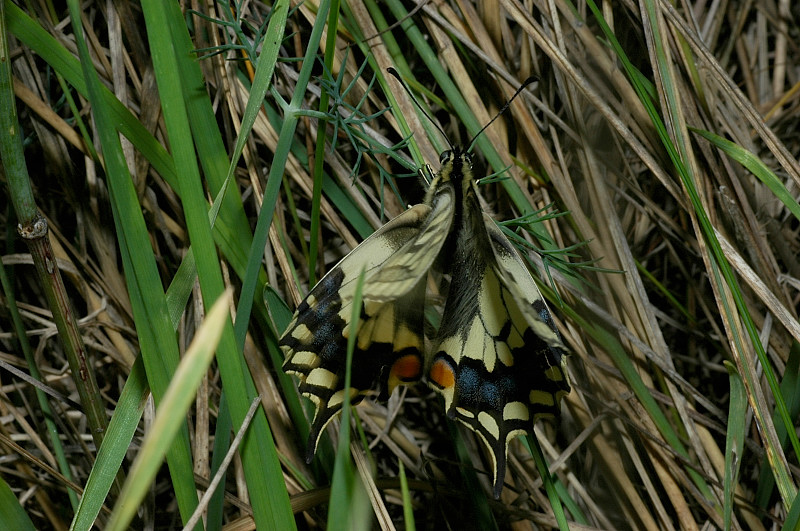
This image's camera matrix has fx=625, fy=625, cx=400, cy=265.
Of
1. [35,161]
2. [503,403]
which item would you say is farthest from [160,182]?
[503,403]

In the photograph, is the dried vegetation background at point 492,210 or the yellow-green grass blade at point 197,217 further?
the dried vegetation background at point 492,210

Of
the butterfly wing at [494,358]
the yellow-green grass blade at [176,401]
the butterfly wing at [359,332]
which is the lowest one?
the butterfly wing at [494,358]

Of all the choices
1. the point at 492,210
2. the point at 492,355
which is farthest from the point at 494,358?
the point at 492,210

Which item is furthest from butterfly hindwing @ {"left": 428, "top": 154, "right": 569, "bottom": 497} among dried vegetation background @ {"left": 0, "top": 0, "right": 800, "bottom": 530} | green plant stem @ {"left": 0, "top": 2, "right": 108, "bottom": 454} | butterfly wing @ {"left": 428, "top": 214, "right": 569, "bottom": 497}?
green plant stem @ {"left": 0, "top": 2, "right": 108, "bottom": 454}

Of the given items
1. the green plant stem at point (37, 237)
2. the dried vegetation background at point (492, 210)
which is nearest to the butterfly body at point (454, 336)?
the dried vegetation background at point (492, 210)

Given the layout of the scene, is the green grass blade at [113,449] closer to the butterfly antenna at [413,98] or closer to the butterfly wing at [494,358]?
the butterfly wing at [494,358]

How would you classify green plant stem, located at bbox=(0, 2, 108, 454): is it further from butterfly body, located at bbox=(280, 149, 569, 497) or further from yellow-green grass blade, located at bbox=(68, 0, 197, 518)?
butterfly body, located at bbox=(280, 149, 569, 497)

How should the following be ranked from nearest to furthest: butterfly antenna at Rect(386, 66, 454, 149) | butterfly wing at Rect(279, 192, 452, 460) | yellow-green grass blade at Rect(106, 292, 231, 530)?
1. yellow-green grass blade at Rect(106, 292, 231, 530)
2. butterfly wing at Rect(279, 192, 452, 460)
3. butterfly antenna at Rect(386, 66, 454, 149)
